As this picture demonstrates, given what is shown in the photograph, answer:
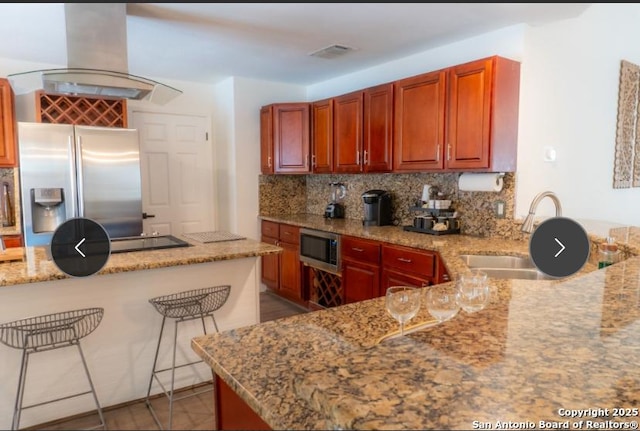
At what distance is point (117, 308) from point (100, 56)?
1.52m

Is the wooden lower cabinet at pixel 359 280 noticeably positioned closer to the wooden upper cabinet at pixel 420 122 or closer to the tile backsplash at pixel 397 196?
the tile backsplash at pixel 397 196

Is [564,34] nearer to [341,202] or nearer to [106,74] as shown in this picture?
[341,202]

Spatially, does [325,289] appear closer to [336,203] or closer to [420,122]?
[336,203]

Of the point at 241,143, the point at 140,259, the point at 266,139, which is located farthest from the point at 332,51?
the point at 140,259

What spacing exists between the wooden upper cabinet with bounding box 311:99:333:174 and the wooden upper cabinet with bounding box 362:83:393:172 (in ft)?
1.65

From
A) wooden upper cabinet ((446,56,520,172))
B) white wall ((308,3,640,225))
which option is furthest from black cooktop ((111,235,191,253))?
white wall ((308,3,640,225))

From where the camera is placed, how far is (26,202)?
3430 mm

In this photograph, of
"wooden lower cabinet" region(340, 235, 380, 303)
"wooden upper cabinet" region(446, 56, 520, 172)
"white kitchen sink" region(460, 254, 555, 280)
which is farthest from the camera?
"wooden lower cabinet" region(340, 235, 380, 303)

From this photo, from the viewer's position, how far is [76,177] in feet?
11.6

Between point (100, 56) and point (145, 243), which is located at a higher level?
point (100, 56)

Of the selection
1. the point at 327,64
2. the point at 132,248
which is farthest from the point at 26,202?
the point at 327,64

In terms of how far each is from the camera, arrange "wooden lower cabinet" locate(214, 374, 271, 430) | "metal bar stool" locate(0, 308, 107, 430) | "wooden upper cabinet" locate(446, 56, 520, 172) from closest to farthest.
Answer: "wooden lower cabinet" locate(214, 374, 271, 430) < "metal bar stool" locate(0, 308, 107, 430) < "wooden upper cabinet" locate(446, 56, 520, 172)

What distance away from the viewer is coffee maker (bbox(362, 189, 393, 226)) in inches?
156

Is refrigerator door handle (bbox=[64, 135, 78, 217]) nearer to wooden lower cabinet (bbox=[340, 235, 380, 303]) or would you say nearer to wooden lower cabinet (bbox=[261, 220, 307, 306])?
wooden lower cabinet (bbox=[261, 220, 307, 306])
